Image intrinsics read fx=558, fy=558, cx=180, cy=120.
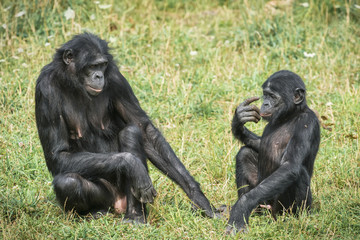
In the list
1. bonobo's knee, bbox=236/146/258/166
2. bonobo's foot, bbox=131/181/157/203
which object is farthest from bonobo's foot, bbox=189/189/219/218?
bonobo's knee, bbox=236/146/258/166

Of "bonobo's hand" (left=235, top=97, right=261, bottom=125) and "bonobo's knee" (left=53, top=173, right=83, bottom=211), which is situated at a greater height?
"bonobo's hand" (left=235, top=97, right=261, bottom=125)

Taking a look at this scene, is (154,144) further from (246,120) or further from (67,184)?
(67,184)

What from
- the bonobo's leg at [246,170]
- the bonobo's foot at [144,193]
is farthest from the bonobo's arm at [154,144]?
the bonobo's foot at [144,193]

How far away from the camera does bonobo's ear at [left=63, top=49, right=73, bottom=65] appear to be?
6078 millimetres

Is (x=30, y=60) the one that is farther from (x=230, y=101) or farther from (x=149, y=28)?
(x=230, y=101)

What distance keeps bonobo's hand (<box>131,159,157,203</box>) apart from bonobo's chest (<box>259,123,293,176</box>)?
137 cm

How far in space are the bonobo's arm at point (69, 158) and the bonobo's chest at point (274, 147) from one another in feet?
4.48

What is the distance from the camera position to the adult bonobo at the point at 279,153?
19.1 feet

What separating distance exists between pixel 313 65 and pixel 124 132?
16.1 ft

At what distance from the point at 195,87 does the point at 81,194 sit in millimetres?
3853

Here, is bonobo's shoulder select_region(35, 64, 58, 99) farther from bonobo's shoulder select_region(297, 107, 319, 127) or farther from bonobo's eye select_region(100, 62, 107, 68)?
bonobo's shoulder select_region(297, 107, 319, 127)

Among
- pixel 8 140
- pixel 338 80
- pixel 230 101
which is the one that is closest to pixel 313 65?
pixel 338 80

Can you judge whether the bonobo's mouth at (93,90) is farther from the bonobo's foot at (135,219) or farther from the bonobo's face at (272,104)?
the bonobo's face at (272,104)

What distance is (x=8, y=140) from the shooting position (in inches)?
304
